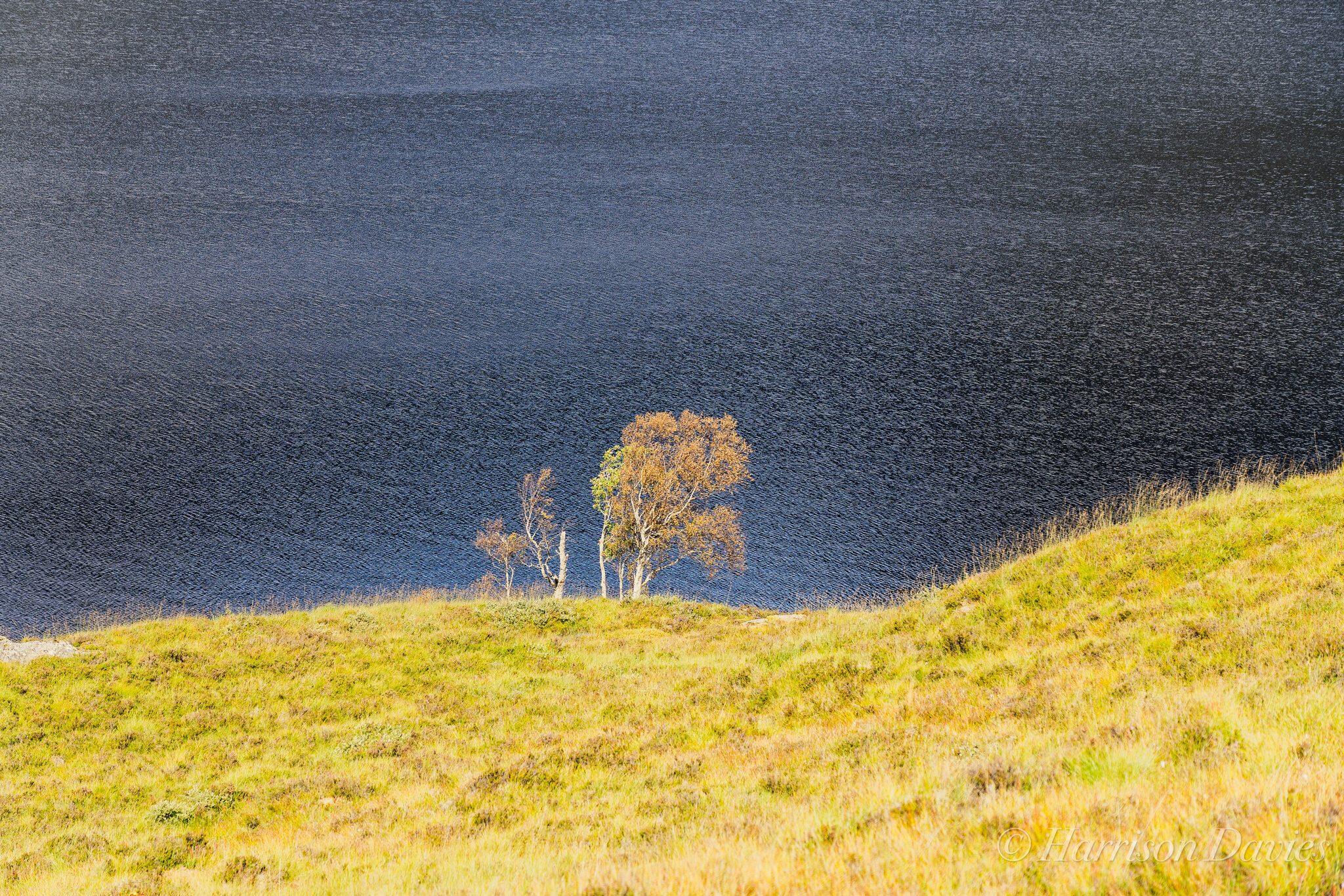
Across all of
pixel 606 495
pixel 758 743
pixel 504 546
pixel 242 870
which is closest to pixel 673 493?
pixel 606 495

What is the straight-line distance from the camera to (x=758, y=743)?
16.9 metres

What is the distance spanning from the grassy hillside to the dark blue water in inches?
1135

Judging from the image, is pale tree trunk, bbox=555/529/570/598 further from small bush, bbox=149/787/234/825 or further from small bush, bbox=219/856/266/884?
small bush, bbox=219/856/266/884

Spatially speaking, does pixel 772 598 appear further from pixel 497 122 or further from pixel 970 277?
pixel 497 122

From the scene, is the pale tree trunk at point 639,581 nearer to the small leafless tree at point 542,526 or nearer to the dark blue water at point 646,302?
the small leafless tree at point 542,526

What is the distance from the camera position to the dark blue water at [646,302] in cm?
6241

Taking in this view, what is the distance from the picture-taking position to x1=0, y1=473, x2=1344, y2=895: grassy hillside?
27.0ft

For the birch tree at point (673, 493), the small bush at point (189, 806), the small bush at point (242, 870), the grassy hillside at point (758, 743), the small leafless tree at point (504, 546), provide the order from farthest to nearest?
the small leafless tree at point (504, 546) → the birch tree at point (673, 493) → the small bush at point (189, 806) → the small bush at point (242, 870) → the grassy hillside at point (758, 743)

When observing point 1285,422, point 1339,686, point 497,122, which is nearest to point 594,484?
point 1339,686

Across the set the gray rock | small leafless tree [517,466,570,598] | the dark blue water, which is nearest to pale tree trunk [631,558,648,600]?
small leafless tree [517,466,570,598]

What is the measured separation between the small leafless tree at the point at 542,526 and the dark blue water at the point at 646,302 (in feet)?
7.99

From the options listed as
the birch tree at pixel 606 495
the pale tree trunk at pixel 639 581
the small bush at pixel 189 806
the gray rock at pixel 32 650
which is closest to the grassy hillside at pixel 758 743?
the small bush at pixel 189 806

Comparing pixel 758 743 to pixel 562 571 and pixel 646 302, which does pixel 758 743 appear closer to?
pixel 562 571

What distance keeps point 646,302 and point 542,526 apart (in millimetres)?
40085
